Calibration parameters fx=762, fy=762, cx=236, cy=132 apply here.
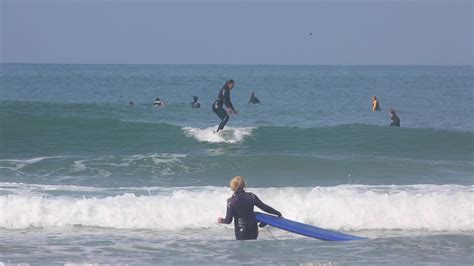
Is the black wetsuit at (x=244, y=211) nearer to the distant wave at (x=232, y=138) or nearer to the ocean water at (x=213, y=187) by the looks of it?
the ocean water at (x=213, y=187)

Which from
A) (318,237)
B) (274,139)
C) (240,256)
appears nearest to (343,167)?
(274,139)

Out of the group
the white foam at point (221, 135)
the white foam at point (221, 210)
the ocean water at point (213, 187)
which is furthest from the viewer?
the white foam at point (221, 135)

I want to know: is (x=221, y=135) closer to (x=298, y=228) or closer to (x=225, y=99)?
(x=225, y=99)

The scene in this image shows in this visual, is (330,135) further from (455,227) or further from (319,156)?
(455,227)

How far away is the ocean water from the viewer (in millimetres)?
9938

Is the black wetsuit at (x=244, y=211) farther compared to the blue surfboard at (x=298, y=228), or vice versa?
the blue surfboard at (x=298, y=228)

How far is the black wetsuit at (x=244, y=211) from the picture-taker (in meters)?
9.80

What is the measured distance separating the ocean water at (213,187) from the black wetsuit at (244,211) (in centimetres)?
19

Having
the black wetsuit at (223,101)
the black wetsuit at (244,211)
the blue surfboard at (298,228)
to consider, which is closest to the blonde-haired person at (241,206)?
the black wetsuit at (244,211)

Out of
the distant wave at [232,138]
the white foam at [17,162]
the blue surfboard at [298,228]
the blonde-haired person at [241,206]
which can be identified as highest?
the distant wave at [232,138]

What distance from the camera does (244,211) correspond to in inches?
388

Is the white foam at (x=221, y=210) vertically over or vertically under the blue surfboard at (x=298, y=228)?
over

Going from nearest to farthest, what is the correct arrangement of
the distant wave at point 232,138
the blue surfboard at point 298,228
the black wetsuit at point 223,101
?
the blue surfboard at point 298,228 < the black wetsuit at point 223,101 < the distant wave at point 232,138

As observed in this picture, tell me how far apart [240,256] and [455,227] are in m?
5.42
